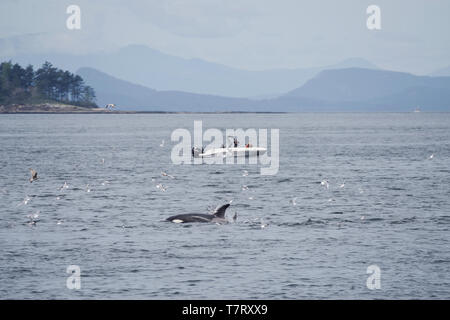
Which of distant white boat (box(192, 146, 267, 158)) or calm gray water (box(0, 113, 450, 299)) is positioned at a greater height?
distant white boat (box(192, 146, 267, 158))

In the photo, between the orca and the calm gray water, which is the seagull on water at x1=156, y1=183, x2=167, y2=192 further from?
the orca

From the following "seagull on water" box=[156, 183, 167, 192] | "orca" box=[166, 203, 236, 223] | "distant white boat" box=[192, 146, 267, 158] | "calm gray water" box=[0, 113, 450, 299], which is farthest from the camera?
"distant white boat" box=[192, 146, 267, 158]

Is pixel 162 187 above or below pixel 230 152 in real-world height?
below

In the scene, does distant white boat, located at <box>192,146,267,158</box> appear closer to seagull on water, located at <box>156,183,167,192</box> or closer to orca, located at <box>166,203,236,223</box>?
seagull on water, located at <box>156,183,167,192</box>

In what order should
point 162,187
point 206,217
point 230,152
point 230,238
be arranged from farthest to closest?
1. point 230,152
2. point 162,187
3. point 206,217
4. point 230,238

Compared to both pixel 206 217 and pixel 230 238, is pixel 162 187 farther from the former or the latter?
pixel 230 238

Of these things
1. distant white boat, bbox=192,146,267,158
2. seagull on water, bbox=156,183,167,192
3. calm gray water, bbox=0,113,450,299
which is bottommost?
calm gray water, bbox=0,113,450,299

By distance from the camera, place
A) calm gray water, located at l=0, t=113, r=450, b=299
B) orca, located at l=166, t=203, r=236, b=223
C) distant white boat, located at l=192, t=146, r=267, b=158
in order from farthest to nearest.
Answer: distant white boat, located at l=192, t=146, r=267, b=158 → orca, located at l=166, t=203, r=236, b=223 → calm gray water, located at l=0, t=113, r=450, b=299

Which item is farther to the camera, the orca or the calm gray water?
the orca

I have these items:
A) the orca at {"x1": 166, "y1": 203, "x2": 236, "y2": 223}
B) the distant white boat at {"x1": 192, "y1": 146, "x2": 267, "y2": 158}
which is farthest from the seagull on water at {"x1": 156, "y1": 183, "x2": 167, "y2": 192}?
the distant white boat at {"x1": 192, "y1": 146, "x2": 267, "y2": 158}

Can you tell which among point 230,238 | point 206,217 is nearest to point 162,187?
point 206,217

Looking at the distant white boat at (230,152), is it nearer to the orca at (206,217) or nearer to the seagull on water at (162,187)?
the seagull on water at (162,187)
